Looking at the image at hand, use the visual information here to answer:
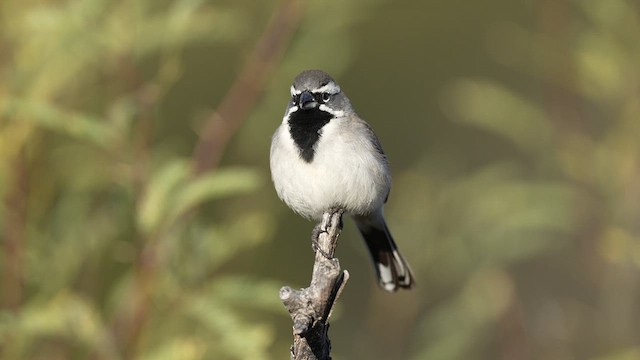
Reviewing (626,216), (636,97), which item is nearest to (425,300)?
(626,216)

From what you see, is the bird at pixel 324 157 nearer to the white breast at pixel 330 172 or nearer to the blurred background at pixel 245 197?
the white breast at pixel 330 172

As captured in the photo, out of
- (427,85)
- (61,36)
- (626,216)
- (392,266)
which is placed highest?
(427,85)

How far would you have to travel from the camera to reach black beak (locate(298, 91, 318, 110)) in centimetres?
576

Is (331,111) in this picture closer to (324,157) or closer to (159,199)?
(324,157)

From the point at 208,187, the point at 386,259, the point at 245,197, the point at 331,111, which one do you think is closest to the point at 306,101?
the point at 331,111

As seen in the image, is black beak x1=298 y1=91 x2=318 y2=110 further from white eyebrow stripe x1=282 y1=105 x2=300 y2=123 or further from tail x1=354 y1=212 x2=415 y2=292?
tail x1=354 y1=212 x2=415 y2=292

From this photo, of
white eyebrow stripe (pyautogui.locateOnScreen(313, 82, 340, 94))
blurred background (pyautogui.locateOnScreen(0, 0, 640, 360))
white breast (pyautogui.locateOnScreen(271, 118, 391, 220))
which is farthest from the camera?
white eyebrow stripe (pyautogui.locateOnScreen(313, 82, 340, 94))

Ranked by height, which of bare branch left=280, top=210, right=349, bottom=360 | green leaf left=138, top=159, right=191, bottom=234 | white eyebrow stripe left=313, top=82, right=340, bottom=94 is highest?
white eyebrow stripe left=313, top=82, right=340, bottom=94

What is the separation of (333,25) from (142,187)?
5.23 feet

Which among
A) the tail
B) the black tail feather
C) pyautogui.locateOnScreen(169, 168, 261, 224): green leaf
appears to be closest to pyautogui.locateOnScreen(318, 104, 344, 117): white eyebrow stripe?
the tail

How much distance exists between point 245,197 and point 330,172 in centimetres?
52

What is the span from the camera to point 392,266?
21.3 feet

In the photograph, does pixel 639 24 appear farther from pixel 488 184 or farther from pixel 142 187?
pixel 142 187

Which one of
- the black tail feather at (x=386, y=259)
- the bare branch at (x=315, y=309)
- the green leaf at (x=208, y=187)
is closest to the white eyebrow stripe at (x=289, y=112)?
the black tail feather at (x=386, y=259)
